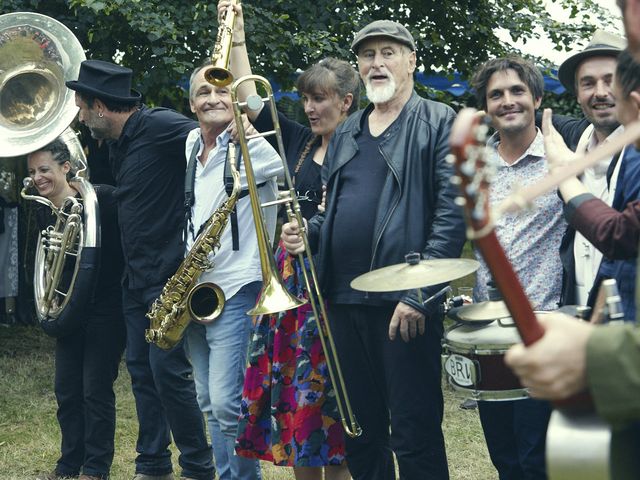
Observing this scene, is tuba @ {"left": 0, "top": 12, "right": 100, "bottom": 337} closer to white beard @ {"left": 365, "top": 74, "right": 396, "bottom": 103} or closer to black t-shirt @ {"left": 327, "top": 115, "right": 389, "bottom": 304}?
black t-shirt @ {"left": 327, "top": 115, "right": 389, "bottom": 304}

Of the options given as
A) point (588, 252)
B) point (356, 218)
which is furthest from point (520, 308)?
point (356, 218)

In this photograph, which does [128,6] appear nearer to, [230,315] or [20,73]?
[20,73]

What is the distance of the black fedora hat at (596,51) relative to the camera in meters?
3.86

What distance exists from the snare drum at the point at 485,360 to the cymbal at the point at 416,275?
226 millimetres

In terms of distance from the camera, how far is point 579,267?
11.9ft

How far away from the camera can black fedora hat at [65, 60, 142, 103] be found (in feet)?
17.2

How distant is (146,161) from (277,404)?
1.50m

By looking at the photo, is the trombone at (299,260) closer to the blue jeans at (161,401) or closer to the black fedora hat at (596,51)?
the blue jeans at (161,401)

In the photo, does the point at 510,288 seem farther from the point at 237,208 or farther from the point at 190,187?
the point at 190,187

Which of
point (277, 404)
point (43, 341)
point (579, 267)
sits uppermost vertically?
point (579, 267)

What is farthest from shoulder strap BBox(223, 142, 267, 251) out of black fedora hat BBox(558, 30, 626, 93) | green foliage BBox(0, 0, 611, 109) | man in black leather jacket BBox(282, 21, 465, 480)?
green foliage BBox(0, 0, 611, 109)

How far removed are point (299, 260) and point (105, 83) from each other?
1.75m

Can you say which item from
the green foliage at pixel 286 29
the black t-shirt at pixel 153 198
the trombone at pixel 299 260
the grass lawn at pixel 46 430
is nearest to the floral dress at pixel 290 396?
the trombone at pixel 299 260

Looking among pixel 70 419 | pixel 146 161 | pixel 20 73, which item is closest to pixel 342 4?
pixel 20 73
